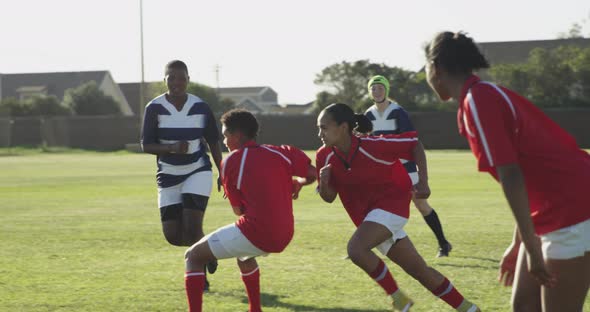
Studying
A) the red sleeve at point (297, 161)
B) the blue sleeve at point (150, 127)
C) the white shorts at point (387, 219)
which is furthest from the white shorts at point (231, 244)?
the blue sleeve at point (150, 127)

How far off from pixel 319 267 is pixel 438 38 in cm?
609

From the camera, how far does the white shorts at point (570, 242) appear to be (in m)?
4.29

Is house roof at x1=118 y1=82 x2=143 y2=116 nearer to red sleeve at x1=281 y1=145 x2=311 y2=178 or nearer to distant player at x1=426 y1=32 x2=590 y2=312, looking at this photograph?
red sleeve at x1=281 y1=145 x2=311 y2=178

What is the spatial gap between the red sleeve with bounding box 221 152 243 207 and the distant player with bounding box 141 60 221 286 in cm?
245

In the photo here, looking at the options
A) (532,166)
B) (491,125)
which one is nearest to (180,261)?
Result: (532,166)

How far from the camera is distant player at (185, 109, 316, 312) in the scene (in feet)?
20.8

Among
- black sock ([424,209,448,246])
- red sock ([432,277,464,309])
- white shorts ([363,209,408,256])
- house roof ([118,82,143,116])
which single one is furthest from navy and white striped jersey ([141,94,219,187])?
house roof ([118,82,143,116])

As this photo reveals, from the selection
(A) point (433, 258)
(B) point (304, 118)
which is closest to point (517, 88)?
(B) point (304, 118)

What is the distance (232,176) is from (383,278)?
1444 millimetres

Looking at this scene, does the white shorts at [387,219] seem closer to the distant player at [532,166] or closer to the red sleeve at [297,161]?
the red sleeve at [297,161]

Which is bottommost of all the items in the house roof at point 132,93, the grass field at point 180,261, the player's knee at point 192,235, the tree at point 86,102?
the house roof at point 132,93

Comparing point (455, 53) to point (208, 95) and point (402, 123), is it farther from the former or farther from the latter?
point (208, 95)

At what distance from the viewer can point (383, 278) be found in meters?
6.95

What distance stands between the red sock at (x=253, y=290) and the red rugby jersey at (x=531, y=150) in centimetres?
308
